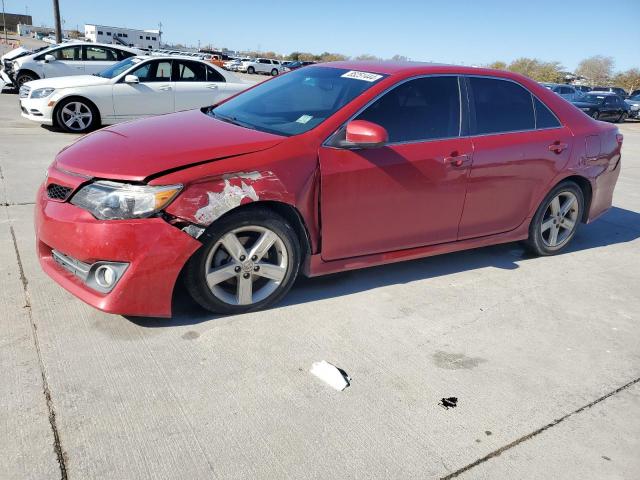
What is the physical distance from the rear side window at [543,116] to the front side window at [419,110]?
89cm

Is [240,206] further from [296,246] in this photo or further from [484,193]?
[484,193]

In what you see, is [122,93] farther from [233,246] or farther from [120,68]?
[233,246]

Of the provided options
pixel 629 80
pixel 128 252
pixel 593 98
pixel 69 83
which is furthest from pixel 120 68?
pixel 629 80

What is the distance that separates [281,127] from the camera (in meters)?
3.46

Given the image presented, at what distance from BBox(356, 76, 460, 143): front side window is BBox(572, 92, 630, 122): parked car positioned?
20.7 metres

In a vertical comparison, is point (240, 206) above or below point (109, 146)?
below

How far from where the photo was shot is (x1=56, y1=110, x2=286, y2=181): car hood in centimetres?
288

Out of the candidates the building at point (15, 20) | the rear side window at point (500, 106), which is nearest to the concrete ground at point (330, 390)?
the rear side window at point (500, 106)

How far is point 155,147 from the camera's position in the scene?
308 cm

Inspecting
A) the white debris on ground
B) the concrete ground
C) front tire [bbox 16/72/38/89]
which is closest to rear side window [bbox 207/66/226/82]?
front tire [bbox 16/72/38/89]

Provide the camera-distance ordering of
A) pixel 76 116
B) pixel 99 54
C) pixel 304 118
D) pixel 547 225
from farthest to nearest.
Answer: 1. pixel 99 54
2. pixel 76 116
3. pixel 547 225
4. pixel 304 118

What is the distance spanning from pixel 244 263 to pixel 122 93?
741 cm

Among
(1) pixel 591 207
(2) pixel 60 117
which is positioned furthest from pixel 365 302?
(2) pixel 60 117

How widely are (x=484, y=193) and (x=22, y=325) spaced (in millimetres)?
3212
